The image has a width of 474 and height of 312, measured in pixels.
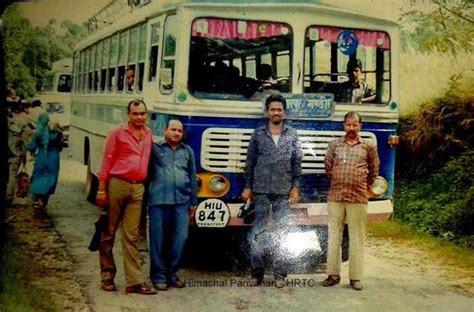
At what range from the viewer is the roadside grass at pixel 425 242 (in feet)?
9.77

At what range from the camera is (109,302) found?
2.74 metres

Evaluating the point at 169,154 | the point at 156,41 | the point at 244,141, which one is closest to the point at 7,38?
the point at 156,41

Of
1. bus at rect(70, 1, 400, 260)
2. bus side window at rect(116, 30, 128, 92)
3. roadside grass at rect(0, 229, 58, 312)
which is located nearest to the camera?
roadside grass at rect(0, 229, 58, 312)

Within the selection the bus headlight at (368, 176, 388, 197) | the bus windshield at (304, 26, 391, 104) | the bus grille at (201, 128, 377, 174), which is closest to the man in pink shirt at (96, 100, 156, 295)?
the bus grille at (201, 128, 377, 174)

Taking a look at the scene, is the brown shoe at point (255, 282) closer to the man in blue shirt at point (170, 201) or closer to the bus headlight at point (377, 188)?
the man in blue shirt at point (170, 201)

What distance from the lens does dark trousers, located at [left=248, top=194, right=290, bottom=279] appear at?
2.85 meters

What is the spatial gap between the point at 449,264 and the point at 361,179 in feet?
1.58

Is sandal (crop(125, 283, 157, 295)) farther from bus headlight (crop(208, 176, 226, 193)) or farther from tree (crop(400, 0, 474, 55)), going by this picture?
tree (crop(400, 0, 474, 55))

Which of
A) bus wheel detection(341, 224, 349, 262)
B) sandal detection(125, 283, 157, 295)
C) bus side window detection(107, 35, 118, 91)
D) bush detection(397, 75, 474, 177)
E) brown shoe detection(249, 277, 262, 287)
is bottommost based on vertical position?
sandal detection(125, 283, 157, 295)

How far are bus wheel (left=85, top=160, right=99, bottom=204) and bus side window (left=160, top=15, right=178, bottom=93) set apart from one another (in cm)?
40

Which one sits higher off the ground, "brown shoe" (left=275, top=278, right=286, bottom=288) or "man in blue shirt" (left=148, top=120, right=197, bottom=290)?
"man in blue shirt" (left=148, top=120, right=197, bottom=290)

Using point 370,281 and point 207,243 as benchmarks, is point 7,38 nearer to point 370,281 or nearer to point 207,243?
point 207,243

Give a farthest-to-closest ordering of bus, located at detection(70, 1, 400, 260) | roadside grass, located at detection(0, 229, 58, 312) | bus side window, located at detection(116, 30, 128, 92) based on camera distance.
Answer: bus side window, located at detection(116, 30, 128, 92)
bus, located at detection(70, 1, 400, 260)
roadside grass, located at detection(0, 229, 58, 312)

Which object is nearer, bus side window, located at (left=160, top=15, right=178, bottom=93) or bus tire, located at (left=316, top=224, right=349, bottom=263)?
bus side window, located at (left=160, top=15, right=178, bottom=93)
